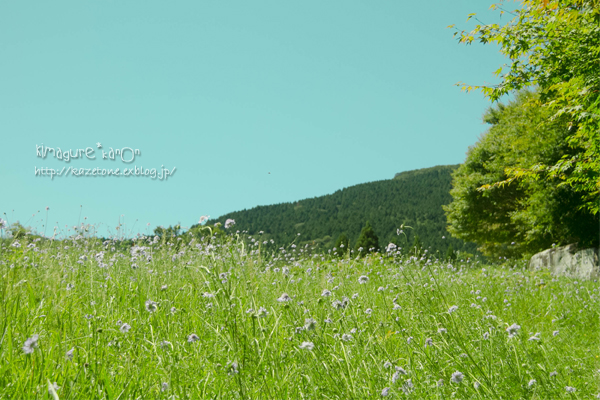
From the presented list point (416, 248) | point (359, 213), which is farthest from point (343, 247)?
point (359, 213)

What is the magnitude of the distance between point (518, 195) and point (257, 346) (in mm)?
23197

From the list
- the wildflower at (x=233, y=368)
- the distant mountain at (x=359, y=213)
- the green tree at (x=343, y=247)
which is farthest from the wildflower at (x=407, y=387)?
the distant mountain at (x=359, y=213)

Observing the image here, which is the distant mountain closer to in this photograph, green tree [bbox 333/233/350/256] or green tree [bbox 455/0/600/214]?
green tree [bbox 333/233/350/256]

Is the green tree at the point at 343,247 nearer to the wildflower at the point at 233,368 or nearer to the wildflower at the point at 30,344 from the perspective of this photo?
the wildflower at the point at 233,368

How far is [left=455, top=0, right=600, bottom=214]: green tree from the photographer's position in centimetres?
848

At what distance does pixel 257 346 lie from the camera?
93.4 inches

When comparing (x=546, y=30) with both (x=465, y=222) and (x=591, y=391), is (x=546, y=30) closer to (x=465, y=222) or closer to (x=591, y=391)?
(x=591, y=391)

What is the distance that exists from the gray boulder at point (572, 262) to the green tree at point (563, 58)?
3553 millimetres

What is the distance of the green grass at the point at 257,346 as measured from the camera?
7.73 feet

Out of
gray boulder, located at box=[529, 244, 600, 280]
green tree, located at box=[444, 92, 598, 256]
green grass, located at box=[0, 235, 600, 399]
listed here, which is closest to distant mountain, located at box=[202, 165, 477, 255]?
green tree, located at box=[444, 92, 598, 256]

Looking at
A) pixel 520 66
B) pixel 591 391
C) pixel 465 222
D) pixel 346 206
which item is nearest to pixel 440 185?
pixel 346 206

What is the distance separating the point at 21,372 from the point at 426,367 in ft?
9.08

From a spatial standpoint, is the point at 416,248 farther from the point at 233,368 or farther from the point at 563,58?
the point at 563,58

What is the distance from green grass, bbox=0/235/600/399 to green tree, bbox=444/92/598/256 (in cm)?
1143
